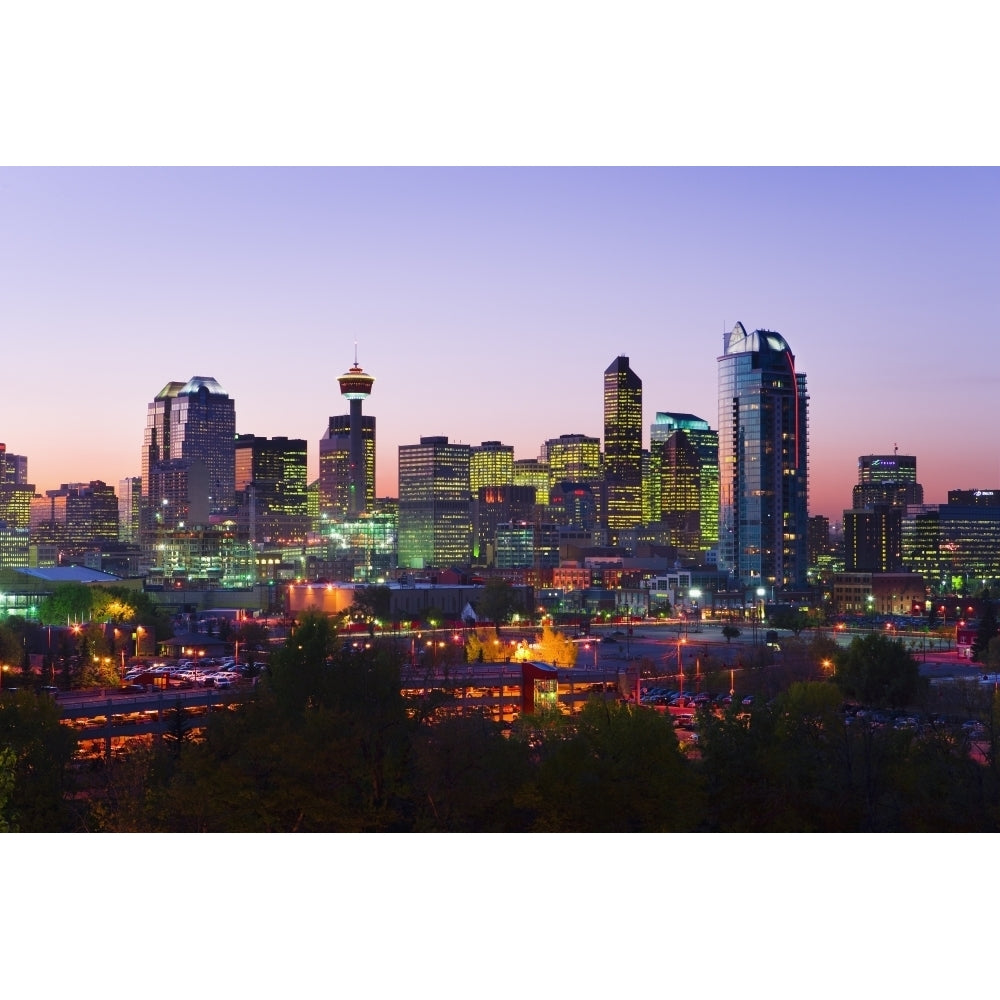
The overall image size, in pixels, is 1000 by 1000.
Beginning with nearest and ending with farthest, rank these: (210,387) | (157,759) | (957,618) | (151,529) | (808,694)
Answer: (157,759)
(808,694)
(957,618)
(151,529)
(210,387)

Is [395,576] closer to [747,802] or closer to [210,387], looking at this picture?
[210,387]

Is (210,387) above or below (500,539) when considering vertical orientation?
above

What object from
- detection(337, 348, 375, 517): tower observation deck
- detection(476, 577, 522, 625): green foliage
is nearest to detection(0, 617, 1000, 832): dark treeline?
detection(476, 577, 522, 625): green foliage

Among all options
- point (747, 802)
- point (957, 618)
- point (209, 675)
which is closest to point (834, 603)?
point (957, 618)

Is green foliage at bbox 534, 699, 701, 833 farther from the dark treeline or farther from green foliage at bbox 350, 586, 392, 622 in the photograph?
green foliage at bbox 350, 586, 392, 622

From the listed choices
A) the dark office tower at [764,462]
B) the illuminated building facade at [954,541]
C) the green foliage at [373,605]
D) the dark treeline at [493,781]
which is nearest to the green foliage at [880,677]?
the dark treeline at [493,781]
